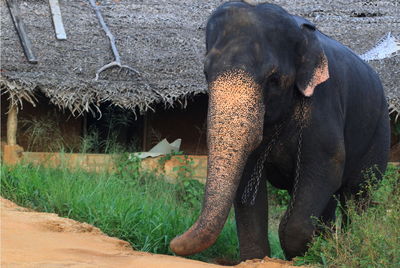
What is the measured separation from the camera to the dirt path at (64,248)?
163 inches

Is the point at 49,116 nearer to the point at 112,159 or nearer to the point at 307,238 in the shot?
the point at 112,159

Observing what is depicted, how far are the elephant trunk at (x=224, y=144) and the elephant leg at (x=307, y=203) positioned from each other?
79 centimetres

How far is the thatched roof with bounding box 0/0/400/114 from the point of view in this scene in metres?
10.2

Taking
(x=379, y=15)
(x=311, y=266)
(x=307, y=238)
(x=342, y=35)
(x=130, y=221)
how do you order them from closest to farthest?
(x=311, y=266), (x=307, y=238), (x=130, y=221), (x=342, y=35), (x=379, y=15)

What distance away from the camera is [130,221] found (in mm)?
6379

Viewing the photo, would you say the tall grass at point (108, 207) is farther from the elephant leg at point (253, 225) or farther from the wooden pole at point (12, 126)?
the wooden pole at point (12, 126)

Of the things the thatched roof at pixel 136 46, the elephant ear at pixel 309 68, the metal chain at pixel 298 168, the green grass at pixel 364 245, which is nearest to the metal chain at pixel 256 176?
the metal chain at pixel 298 168

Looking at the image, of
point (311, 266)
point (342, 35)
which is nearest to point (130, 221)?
point (311, 266)

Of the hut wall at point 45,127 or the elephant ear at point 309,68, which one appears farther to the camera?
the hut wall at point 45,127

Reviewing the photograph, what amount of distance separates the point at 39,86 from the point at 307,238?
6.00 meters

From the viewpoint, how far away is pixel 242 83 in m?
4.33

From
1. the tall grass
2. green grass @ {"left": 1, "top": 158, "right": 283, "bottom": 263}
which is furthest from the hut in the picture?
the tall grass

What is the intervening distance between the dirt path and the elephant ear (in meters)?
1.14

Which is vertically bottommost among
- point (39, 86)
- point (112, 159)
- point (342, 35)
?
point (112, 159)
